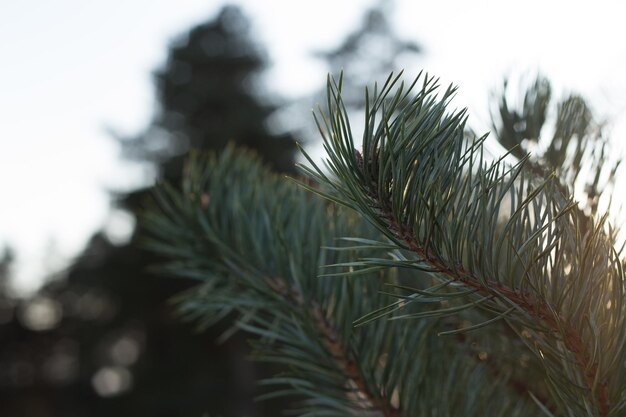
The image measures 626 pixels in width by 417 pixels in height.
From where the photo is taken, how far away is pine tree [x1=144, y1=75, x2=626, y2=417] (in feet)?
1.59

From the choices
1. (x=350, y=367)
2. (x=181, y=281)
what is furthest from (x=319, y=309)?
(x=181, y=281)

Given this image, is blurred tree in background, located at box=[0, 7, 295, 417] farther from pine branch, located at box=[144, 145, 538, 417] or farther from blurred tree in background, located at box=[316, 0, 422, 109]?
pine branch, located at box=[144, 145, 538, 417]

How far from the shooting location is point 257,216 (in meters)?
0.87

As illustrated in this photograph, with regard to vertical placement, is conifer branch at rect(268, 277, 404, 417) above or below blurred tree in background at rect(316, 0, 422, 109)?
below

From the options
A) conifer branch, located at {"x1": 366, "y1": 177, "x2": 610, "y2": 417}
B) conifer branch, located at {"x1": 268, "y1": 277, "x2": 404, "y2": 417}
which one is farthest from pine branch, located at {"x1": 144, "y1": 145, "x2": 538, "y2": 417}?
conifer branch, located at {"x1": 366, "y1": 177, "x2": 610, "y2": 417}

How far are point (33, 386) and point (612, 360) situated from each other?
19835 mm

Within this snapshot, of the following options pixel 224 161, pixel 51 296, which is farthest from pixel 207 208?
pixel 51 296

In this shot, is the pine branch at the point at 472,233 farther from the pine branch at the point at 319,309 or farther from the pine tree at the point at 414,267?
the pine branch at the point at 319,309

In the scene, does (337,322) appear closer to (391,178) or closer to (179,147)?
(391,178)

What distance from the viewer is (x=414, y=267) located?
1.57 ft

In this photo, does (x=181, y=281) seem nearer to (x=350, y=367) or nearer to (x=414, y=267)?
(x=350, y=367)

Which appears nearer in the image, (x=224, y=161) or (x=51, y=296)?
(x=224, y=161)

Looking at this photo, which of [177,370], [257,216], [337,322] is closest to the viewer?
[337,322]

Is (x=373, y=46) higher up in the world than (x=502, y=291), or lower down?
higher up
